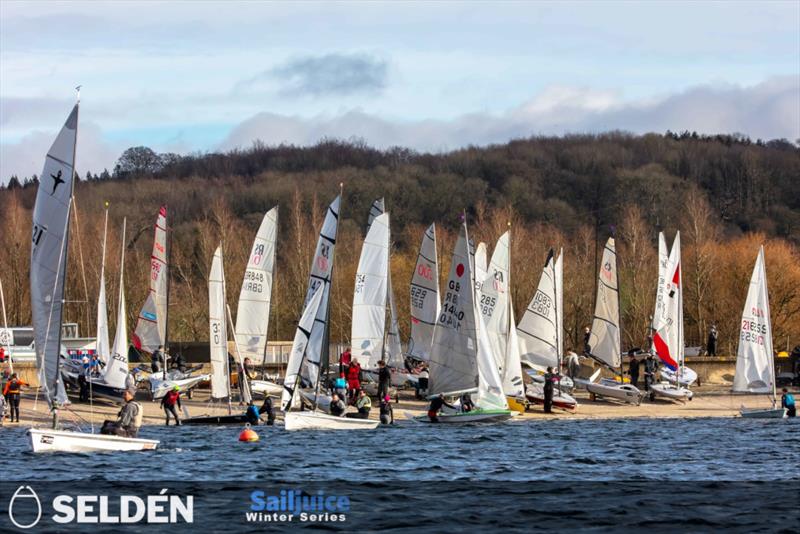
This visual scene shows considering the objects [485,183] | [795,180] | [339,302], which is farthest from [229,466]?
[795,180]

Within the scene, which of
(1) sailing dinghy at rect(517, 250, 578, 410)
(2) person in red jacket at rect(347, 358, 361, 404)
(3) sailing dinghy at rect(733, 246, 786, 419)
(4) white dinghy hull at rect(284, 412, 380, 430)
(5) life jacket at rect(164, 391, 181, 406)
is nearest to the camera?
(4) white dinghy hull at rect(284, 412, 380, 430)

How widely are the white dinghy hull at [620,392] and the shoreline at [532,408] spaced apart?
0.81 ft

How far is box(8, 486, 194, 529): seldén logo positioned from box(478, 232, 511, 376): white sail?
2514 centimetres

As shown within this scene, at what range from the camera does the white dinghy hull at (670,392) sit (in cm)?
4747

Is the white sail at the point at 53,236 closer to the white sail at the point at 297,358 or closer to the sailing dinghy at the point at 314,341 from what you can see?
the sailing dinghy at the point at 314,341

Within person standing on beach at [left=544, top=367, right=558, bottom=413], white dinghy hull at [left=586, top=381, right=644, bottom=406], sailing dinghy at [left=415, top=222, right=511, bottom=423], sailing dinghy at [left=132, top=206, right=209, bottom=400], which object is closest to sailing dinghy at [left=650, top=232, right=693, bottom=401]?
white dinghy hull at [left=586, top=381, right=644, bottom=406]

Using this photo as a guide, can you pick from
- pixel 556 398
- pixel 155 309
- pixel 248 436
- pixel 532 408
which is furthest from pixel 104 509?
A: pixel 155 309

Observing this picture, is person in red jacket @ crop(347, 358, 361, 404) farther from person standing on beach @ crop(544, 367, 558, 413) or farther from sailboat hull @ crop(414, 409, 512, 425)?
person standing on beach @ crop(544, 367, 558, 413)

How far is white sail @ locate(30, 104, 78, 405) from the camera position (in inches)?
1052

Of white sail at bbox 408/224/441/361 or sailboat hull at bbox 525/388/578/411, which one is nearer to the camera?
sailboat hull at bbox 525/388/578/411

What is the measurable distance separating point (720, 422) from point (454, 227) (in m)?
89.6

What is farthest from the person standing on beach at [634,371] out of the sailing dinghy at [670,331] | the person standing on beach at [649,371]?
the sailing dinghy at [670,331]

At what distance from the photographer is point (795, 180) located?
6486 inches

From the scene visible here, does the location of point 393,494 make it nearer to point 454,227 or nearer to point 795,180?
point 454,227
